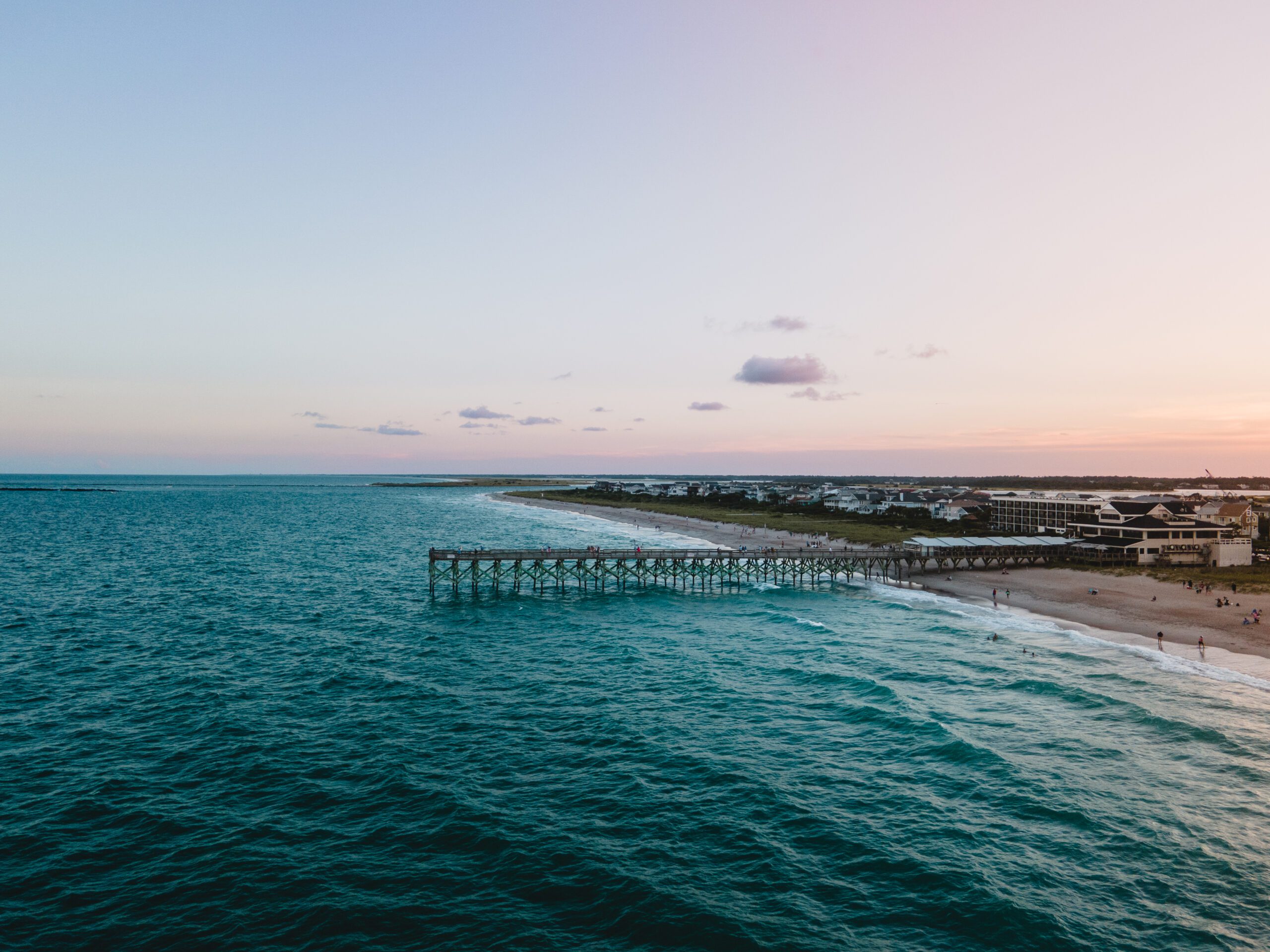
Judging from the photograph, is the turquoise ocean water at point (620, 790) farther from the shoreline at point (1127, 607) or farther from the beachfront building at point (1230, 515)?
the beachfront building at point (1230, 515)

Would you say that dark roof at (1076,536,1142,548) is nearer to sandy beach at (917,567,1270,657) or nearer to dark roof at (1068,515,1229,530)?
dark roof at (1068,515,1229,530)

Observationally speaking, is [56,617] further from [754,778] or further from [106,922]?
[754,778]

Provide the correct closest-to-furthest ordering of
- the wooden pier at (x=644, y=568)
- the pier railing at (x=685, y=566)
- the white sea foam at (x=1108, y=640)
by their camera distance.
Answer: the white sea foam at (x=1108, y=640) → the wooden pier at (x=644, y=568) → the pier railing at (x=685, y=566)

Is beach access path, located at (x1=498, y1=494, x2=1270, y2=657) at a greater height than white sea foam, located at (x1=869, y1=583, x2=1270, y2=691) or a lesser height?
greater

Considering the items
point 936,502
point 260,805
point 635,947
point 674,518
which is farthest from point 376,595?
point 936,502

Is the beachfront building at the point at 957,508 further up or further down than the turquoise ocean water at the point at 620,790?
further up

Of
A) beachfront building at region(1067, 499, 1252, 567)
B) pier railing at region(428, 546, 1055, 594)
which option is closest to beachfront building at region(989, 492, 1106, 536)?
beachfront building at region(1067, 499, 1252, 567)

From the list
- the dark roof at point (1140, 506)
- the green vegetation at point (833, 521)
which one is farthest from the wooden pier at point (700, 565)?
the green vegetation at point (833, 521)
